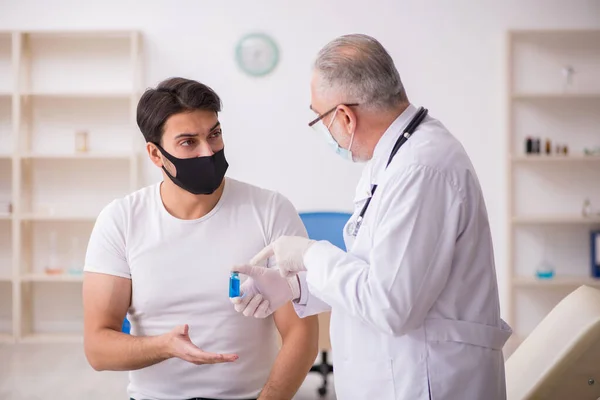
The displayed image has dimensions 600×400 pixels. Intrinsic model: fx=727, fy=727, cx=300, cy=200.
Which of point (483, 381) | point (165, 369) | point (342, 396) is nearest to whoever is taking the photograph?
point (483, 381)

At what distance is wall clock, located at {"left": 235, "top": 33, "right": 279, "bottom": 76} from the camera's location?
4.70 metres

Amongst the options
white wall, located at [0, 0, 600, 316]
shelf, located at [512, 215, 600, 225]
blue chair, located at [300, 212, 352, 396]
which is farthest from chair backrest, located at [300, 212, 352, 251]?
shelf, located at [512, 215, 600, 225]

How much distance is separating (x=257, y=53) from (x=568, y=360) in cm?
335

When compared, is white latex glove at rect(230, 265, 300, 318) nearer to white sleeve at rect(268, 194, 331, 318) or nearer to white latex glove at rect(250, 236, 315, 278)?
white sleeve at rect(268, 194, 331, 318)

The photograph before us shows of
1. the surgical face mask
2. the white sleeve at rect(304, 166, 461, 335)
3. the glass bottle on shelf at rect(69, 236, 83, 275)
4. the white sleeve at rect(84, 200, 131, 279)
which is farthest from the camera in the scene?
the glass bottle on shelf at rect(69, 236, 83, 275)

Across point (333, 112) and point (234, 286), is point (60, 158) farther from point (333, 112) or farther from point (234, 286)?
point (333, 112)

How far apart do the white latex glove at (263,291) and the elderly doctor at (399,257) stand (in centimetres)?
16

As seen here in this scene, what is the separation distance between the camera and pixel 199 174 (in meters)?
1.83

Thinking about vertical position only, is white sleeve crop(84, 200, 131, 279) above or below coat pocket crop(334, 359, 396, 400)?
above

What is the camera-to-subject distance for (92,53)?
4797mm

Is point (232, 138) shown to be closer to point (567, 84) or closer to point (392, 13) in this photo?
point (392, 13)

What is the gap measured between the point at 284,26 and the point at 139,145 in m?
1.22

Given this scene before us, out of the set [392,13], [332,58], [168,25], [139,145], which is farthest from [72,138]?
[332,58]

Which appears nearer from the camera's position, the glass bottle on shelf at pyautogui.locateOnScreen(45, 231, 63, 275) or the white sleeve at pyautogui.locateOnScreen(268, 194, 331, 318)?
the white sleeve at pyautogui.locateOnScreen(268, 194, 331, 318)
